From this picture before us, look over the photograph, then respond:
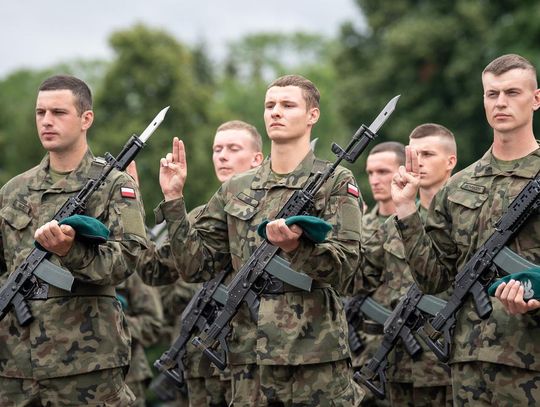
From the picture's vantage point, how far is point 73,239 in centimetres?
780

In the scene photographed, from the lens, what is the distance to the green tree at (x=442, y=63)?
29953 mm

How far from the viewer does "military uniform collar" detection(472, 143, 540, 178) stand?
25.1 feet

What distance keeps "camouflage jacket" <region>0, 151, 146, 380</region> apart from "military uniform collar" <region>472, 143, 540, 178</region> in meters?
2.35

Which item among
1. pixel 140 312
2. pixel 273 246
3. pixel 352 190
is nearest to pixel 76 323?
pixel 273 246

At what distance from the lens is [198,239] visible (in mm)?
8508

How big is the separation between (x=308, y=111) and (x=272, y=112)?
284mm

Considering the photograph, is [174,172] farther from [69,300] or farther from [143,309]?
[143,309]

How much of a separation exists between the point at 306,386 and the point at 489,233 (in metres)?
1.59

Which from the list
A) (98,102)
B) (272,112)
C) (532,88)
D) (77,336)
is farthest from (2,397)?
(98,102)

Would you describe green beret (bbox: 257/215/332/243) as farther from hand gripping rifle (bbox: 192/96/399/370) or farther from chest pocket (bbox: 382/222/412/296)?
chest pocket (bbox: 382/222/412/296)

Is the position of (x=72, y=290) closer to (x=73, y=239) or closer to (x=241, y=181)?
(x=73, y=239)

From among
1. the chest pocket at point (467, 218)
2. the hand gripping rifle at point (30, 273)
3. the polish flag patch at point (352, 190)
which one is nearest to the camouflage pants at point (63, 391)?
the hand gripping rifle at point (30, 273)

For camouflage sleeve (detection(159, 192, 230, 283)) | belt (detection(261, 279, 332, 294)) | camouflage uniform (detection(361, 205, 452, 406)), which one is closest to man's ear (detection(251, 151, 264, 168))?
camouflage uniform (detection(361, 205, 452, 406))

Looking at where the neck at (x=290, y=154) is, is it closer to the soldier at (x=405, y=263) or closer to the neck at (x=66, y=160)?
the neck at (x=66, y=160)
